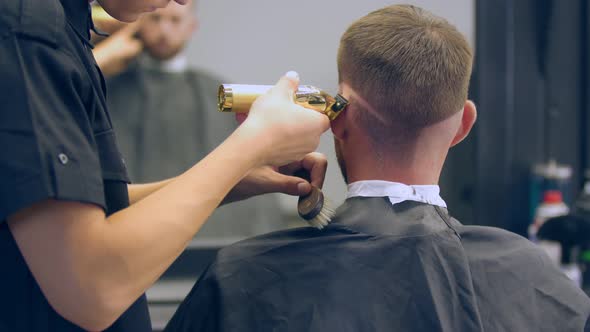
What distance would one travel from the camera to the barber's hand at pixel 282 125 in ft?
3.82

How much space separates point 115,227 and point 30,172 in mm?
152

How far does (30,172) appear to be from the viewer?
953 millimetres

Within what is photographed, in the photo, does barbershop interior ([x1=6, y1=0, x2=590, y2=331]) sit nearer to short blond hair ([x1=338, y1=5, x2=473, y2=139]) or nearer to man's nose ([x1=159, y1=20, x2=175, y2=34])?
man's nose ([x1=159, y1=20, x2=175, y2=34])

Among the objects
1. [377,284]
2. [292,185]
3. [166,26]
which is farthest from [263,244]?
[166,26]

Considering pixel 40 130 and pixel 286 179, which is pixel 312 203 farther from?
pixel 40 130

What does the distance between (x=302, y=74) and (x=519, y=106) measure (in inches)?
43.3

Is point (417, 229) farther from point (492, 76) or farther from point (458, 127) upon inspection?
point (492, 76)

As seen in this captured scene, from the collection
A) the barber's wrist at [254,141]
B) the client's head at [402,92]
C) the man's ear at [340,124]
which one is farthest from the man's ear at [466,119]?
the barber's wrist at [254,141]

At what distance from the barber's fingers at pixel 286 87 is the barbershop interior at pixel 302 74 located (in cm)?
143

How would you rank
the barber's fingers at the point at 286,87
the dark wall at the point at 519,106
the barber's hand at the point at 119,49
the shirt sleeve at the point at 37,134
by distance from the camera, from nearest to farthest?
1. the shirt sleeve at the point at 37,134
2. the barber's fingers at the point at 286,87
3. the barber's hand at the point at 119,49
4. the dark wall at the point at 519,106

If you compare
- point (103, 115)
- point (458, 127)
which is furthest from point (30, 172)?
point (458, 127)

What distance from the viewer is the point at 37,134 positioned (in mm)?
953

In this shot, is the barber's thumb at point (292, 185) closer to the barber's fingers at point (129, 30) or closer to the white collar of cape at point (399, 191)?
the white collar of cape at point (399, 191)

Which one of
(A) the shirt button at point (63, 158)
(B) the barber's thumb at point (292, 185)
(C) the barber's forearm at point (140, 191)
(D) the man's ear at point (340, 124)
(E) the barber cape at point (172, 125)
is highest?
(A) the shirt button at point (63, 158)
